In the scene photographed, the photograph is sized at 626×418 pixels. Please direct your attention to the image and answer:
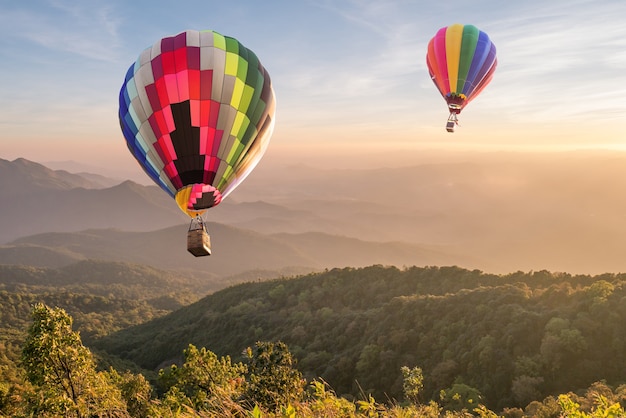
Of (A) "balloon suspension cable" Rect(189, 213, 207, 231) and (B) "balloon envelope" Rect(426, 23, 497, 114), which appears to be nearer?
(A) "balloon suspension cable" Rect(189, 213, 207, 231)

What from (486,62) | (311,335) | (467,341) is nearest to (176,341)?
(311,335)

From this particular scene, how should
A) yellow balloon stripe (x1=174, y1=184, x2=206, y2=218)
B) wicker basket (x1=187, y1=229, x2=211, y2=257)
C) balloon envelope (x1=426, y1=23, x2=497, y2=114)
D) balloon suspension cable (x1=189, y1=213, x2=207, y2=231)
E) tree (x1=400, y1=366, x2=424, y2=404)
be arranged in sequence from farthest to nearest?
Answer: balloon envelope (x1=426, y1=23, x2=497, y2=114) < tree (x1=400, y1=366, x2=424, y2=404) < balloon suspension cable (x1=189, y1=213, x2=207, y2=231) < yellow balloon stripe (x1=174, y1=184, x2=206, y2=218) < wicker basket (x1=187, y1=229, x2=211, y2=257)

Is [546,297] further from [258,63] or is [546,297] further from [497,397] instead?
[258,63]

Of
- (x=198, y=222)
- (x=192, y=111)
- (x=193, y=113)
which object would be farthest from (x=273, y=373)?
(x=192, y=111)

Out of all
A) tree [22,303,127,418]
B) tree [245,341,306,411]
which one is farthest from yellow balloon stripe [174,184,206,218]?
tree [245,341,306,411]

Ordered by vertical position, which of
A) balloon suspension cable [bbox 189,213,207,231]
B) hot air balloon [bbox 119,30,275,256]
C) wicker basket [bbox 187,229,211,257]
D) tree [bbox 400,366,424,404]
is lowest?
tree [bbox 400,366,424,404]

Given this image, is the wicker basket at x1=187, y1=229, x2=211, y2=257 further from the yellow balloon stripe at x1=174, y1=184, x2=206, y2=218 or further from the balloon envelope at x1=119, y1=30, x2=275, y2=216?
the balloon envelope at x1=119, y1=30, x2=275, y2=216

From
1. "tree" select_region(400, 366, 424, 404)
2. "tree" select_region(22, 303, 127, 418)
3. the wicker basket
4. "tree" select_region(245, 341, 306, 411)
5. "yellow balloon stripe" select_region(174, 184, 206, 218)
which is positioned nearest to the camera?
"tree" select_region(22, 303, 127, 418)
